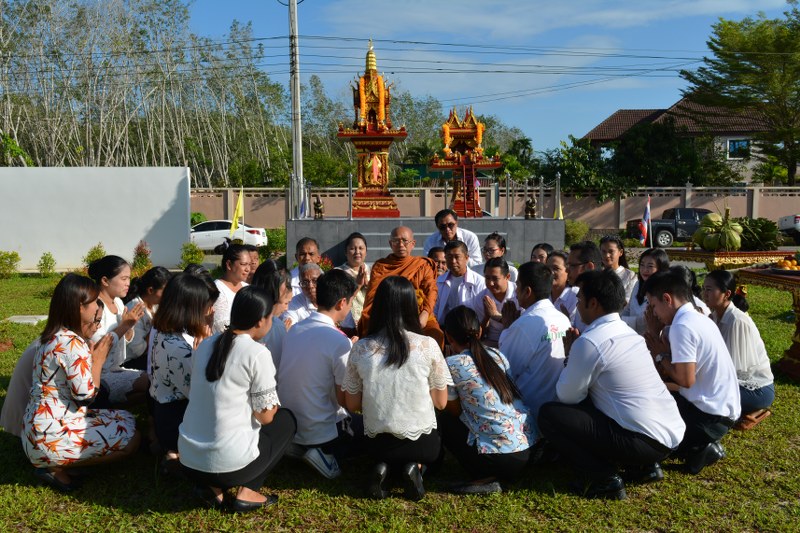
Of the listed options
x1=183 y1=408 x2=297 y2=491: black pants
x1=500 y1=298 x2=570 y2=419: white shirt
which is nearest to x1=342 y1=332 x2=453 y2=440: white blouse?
x1=183 y1=408 x2=297 y2=491: black pants

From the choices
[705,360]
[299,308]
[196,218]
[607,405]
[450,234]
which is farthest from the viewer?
[196,218]

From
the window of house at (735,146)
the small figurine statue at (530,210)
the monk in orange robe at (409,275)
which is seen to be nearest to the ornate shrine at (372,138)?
the small figurine statue at (530,210)

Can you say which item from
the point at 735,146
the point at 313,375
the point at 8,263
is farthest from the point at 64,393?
the point at 735,146

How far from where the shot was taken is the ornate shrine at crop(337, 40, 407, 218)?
15.8 metres

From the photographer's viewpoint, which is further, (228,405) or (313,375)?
(313,375)

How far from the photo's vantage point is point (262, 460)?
348 centimetres

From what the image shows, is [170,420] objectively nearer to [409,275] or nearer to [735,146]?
[409,275]

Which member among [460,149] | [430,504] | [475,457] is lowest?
[430,504]

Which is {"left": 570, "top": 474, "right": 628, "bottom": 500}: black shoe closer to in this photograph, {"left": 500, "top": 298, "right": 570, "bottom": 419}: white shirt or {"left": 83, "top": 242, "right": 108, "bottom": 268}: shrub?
{"left": 500, "top": 298, "right": 570, "bottom": 419}: white shirt

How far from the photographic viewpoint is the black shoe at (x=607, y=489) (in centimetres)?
361

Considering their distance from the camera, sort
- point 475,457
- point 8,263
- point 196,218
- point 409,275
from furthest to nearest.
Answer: point 196,218, point 8,263, point 409,275, point 475,457

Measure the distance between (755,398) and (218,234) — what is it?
18943 mm

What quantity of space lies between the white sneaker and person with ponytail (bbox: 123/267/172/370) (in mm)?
1799

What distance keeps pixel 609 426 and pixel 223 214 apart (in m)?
24.6
